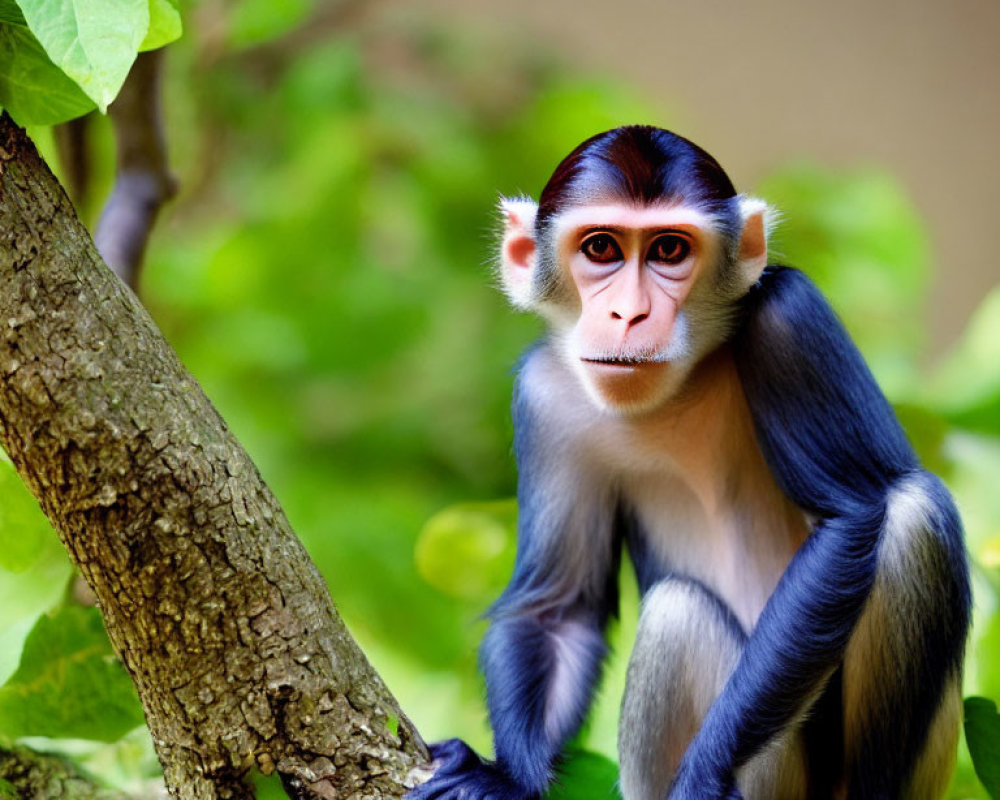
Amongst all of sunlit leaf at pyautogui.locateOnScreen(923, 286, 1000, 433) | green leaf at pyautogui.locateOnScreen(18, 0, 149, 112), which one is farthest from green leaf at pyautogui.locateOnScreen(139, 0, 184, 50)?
sunlit leaf at pyautogui.locateOnScreen(923, 286, 1000, 433)

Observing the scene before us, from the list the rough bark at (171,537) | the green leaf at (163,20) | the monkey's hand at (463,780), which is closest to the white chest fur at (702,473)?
the monkey's hand at (463,780)

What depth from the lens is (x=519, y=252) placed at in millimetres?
3570

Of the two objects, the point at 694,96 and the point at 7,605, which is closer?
the point at 7,605

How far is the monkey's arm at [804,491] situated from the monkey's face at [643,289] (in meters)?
0.12

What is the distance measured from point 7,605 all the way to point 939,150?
8.47m

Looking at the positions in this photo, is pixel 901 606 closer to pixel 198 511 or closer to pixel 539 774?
pixel 539 774

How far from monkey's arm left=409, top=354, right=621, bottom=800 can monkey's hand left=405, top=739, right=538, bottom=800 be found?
29 centimetres

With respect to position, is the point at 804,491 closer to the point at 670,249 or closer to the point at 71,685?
the point at 670,249

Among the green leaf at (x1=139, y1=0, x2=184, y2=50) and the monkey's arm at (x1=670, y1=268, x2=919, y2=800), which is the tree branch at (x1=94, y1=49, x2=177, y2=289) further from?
the monkey's arm at (x1=670, y1=268, x2=919, y2=800)

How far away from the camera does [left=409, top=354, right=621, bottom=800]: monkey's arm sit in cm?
359

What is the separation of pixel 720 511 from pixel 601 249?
85 cm

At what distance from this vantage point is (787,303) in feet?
10.6

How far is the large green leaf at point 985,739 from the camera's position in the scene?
3463 millimetres

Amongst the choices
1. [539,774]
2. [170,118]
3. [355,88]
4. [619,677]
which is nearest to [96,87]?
[539,774]
